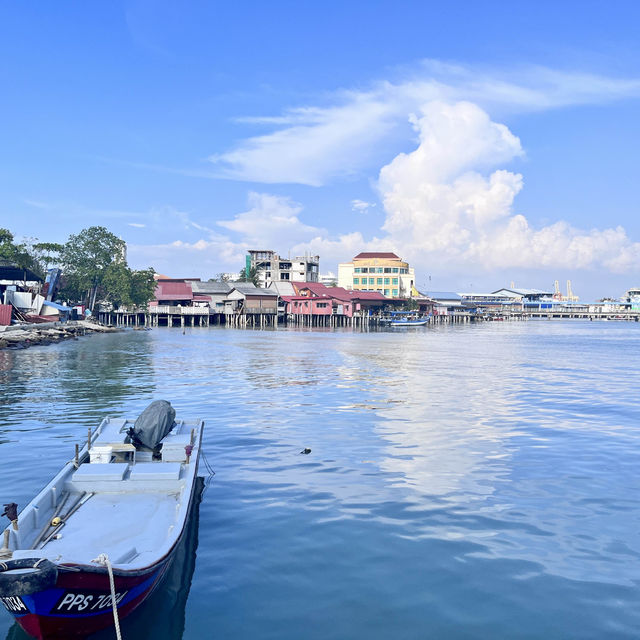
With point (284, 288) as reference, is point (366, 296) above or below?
below

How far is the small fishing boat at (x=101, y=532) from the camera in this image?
20.3ft

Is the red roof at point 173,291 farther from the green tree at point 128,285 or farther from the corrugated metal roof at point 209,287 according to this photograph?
the green tree at point 128,285

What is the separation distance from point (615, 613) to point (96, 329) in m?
70.0

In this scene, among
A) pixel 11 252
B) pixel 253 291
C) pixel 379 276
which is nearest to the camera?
pixel 11 252

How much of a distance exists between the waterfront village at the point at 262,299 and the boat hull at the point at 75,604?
5831cm

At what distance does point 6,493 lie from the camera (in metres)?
12.2

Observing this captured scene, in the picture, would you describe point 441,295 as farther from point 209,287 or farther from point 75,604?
point 75,604

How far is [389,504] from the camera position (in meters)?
11.9

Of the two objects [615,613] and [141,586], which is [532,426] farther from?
[141,586]

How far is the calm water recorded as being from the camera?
25.7 ft

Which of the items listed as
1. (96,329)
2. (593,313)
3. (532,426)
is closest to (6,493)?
(532,426)

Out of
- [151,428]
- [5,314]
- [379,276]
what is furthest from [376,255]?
[151,428]

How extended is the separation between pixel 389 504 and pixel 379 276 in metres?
121

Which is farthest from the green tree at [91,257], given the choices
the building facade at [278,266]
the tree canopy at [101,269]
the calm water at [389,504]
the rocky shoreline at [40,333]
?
the calm water at [389,504]
